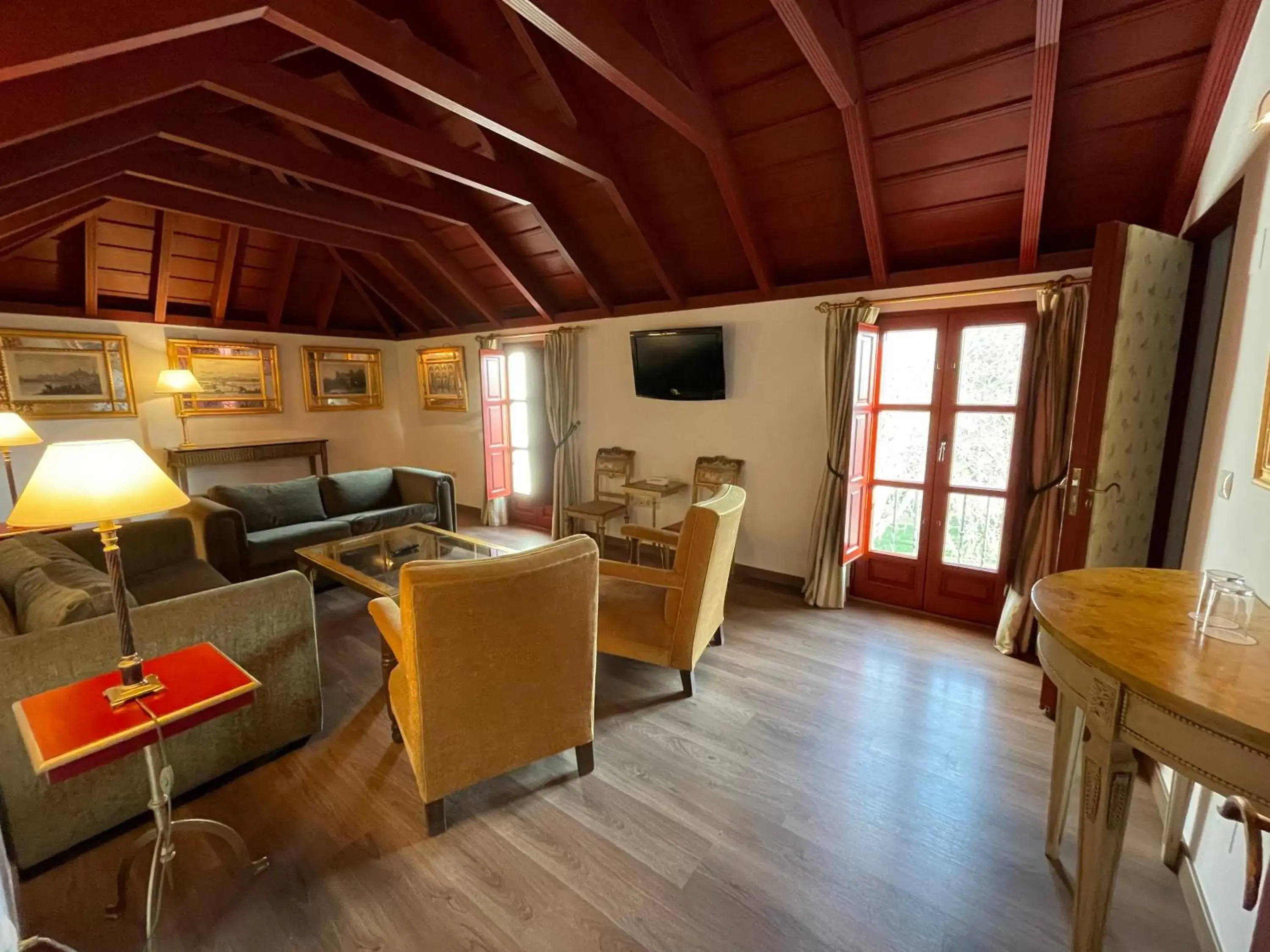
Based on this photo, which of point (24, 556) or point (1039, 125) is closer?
point (24, 556)

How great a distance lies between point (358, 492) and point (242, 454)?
1.85 meters

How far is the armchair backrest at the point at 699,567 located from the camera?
2.32 m

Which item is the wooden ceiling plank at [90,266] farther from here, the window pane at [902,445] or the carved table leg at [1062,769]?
the carved table leg at [1062,769]

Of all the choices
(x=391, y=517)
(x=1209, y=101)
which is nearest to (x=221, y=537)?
(x=391, y=517)

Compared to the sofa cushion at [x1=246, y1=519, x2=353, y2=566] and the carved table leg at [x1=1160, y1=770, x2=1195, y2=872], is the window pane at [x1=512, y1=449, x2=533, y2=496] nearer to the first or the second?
the sofa cushion at [x1=246, y1=519, x2=353, y2=566]

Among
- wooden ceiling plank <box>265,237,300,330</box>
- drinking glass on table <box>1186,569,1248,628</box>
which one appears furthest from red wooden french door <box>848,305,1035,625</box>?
wooden ceiling plank <box>265,237,300,330</box>

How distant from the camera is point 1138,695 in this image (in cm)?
100

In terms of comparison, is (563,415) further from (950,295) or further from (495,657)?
(495,657)

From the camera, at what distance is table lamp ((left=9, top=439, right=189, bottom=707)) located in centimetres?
130

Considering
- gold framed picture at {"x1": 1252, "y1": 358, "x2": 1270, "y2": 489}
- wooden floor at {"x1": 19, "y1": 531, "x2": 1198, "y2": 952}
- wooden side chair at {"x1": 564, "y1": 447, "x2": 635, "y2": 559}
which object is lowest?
wooden floor at {"x1": 19, "y1": 531, "x2": 1198, "y2": 952}

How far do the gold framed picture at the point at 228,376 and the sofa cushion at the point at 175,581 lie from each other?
3.05 m

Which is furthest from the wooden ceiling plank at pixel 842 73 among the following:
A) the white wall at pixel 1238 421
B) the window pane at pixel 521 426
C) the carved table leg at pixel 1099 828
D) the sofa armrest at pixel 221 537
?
the sofa armrest at pixel 221 537

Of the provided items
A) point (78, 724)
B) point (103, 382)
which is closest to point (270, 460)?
point (103, 382)

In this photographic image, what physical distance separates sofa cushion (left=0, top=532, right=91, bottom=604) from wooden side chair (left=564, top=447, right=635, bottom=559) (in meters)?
3.05
